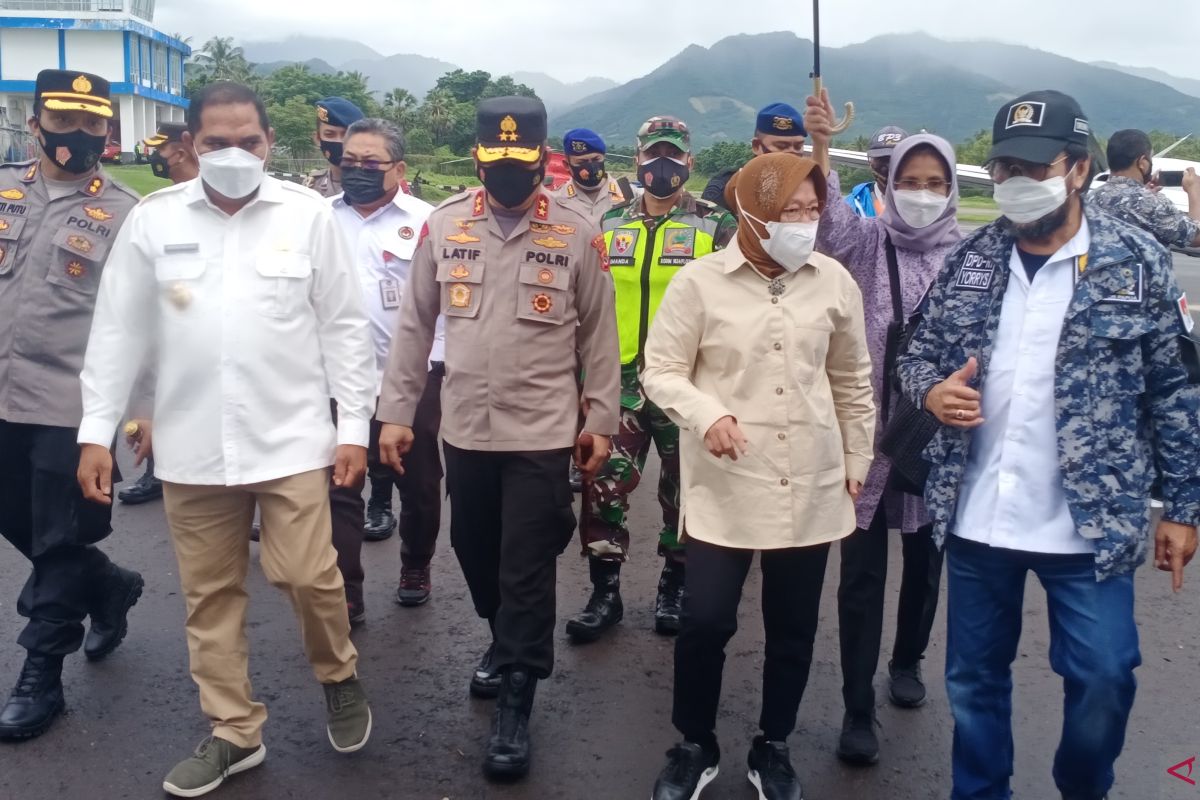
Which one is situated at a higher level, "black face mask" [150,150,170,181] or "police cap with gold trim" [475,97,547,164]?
"police cap with gold trim" [475,97,547,164]

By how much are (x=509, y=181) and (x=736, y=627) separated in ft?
5.43

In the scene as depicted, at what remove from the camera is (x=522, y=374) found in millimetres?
3498

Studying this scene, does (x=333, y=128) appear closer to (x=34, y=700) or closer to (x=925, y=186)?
(x=34, y=700)

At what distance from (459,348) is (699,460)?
0.99 m

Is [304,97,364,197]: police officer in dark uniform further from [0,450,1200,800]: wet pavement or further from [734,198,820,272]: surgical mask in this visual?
[734,198,820,272]: surgical mask

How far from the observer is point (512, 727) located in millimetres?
3393

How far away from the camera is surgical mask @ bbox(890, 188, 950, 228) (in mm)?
3301

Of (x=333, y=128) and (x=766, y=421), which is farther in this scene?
(x=333, y=128)

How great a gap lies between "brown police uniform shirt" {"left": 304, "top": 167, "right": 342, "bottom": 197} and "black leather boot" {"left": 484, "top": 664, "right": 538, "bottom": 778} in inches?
133

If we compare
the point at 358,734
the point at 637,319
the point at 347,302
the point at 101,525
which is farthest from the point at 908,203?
the point at 101,525

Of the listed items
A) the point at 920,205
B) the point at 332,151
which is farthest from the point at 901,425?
the point at 332,151

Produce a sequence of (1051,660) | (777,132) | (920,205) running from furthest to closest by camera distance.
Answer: (777,132)
(920,205)
(1051,660)

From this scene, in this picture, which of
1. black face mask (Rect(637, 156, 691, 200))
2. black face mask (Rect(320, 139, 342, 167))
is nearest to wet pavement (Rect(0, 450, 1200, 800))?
black face mask (Rect(637, 156, 691, 200))

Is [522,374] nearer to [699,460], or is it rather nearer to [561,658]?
[699,460]
